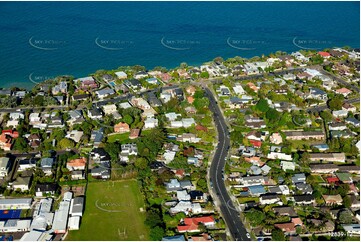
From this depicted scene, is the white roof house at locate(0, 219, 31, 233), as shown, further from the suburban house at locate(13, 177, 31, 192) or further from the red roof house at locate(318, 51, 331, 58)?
the red roof house at locate(318, 51, 331, 58)

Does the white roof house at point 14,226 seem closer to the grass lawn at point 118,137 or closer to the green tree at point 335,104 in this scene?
the grass lawn at point 118,137

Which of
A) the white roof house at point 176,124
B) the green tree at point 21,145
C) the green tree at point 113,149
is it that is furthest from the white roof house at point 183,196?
the green tree at point 21,145

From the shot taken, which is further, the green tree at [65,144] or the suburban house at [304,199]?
the green tree at [65,144]

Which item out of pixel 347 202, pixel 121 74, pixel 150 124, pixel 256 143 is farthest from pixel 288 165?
pixel 121 74

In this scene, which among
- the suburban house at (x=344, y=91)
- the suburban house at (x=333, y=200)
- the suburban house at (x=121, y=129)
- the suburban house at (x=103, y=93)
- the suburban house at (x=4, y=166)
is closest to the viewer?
the suburban house at (x=333, y=200)

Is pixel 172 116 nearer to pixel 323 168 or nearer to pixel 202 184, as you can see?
pixel 202 184

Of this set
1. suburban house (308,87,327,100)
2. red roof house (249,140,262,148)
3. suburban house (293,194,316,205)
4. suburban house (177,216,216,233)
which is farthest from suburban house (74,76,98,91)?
suburban house (293,194,316,205)
